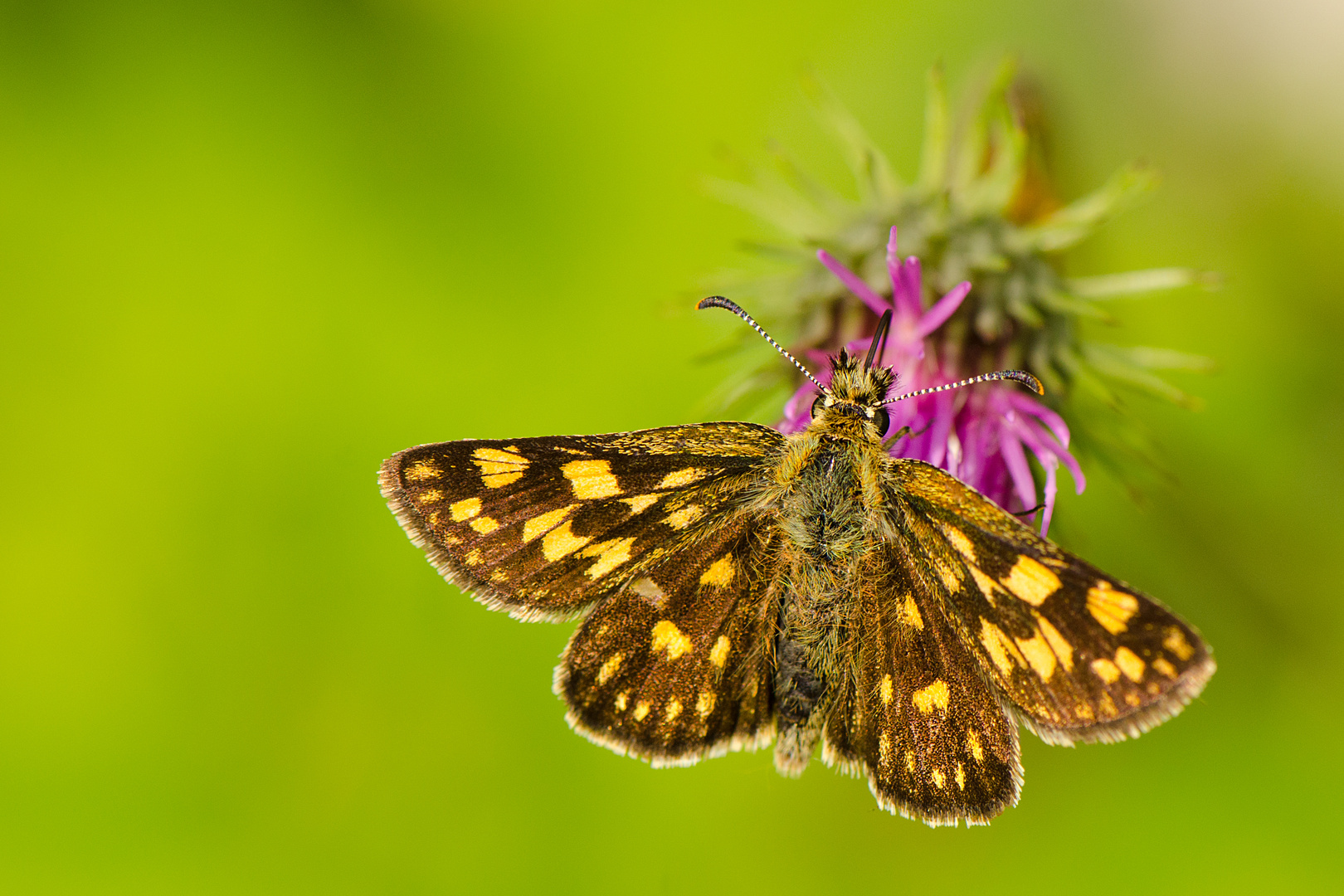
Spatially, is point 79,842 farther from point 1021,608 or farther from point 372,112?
point 1021,608

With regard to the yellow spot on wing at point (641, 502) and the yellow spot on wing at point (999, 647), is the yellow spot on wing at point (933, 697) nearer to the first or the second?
the yellow spot on wing at point (999, 647)

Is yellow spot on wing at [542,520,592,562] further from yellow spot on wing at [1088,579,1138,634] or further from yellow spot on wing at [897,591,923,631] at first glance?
yellow spot on wing at [1088,579,1138,634]

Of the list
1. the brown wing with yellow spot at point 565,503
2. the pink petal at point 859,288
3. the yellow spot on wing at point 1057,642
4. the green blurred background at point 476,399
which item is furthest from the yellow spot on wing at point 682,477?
the green blurred background at point 476,399

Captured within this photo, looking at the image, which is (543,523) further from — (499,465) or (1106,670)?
(1106,670)

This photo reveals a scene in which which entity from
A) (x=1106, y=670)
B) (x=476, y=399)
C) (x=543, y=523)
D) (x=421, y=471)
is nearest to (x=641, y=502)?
(x=543, y=523)

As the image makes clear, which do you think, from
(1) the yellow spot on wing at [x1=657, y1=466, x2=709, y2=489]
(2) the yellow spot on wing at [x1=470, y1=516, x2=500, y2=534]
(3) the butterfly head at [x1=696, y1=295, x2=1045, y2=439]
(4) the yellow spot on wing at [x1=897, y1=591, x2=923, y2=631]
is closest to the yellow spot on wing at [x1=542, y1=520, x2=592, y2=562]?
(2) the yellow spot on wing at [x1=470, y1=516, x2=500, y2=534]

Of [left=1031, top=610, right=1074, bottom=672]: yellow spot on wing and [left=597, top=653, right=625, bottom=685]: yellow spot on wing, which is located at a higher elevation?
[left=1031, top=610, right=1074, bottom=672]: yellow spot on wing
